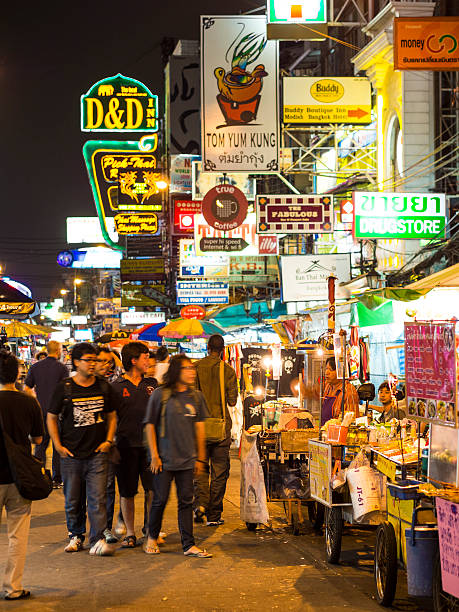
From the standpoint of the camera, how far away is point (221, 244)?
915 inches

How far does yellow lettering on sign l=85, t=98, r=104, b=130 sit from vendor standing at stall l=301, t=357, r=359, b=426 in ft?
57.2

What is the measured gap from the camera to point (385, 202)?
17656 mm

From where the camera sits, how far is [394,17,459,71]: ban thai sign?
1289 centimetres

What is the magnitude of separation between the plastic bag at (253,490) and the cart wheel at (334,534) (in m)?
1.44

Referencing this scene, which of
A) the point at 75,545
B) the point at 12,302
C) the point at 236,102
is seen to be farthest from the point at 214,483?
the point at 236,102

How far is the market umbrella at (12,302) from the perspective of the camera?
689 inches

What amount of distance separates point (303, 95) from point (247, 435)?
12219mm

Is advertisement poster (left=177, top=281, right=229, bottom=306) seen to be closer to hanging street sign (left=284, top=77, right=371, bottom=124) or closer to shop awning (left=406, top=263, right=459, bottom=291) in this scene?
hanging street sign (left=284, top=77, right=371, bottom=124)

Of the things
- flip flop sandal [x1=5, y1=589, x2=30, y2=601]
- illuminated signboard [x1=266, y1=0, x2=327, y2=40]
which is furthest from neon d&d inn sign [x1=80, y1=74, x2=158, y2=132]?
flip flop sandal [x1=5, y1=589, x2=30, y2=601]

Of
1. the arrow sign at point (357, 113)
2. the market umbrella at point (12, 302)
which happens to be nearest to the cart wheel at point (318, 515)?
the market umbrella at point (12, 302)

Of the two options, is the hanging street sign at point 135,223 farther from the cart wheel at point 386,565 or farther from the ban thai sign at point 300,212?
the cart wheel at point 386,565

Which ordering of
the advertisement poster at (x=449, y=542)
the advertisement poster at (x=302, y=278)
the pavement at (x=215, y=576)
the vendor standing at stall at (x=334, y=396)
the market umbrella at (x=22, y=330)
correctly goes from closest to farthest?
the advertisement poster at (x=449, y=542)
the pavement at (x=215, y=576)
the vendor standing at stall at (x=334, y=396)
the advertisement poster at (x=302, y=278)
the market umbrella at (x=22, y=330)

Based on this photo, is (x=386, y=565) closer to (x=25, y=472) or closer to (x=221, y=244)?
(x=25, y=472)

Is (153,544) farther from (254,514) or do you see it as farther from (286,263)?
(286,263)
